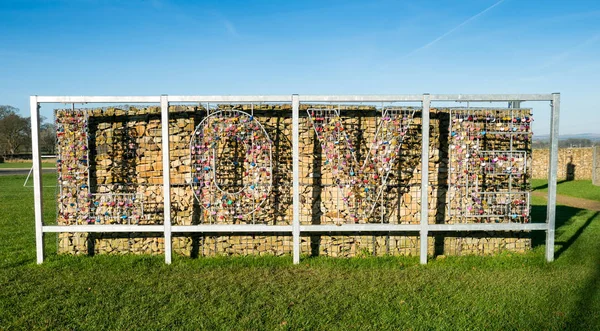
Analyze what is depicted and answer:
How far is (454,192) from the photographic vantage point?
23.2 ft

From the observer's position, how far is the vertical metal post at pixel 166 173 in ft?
21.0

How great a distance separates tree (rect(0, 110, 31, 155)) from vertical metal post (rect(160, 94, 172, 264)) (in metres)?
49.4

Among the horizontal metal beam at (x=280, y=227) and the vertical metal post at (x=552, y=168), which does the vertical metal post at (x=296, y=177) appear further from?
the vertical metal post at (x=552, y=168)

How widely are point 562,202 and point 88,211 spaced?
15.5 metres

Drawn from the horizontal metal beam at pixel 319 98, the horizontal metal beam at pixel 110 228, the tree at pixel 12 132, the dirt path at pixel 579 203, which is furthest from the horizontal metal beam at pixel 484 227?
the tree at pixel 12 132

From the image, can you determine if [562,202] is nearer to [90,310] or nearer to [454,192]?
[454,192]

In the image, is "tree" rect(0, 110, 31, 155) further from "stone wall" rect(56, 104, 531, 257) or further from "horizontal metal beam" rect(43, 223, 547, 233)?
"horizontal metal beam" rect(43, 223, 547, 233)

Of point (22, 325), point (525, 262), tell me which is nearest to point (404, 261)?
point (525, 262)

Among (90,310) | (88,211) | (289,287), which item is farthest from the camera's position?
(88,211)

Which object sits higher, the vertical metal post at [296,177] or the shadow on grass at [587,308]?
the vertical metal post at [296,177]

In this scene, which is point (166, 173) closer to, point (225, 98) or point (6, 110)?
point (225, 98)

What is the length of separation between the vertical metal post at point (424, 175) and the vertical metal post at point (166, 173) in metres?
4.14

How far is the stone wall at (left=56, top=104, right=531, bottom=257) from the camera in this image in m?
6.98

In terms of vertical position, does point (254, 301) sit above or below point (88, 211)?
below
